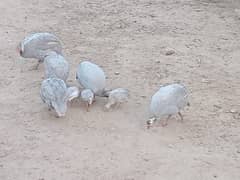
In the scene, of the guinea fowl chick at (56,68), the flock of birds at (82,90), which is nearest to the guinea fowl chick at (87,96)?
the flock of birds at (82,90)

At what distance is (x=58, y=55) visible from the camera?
4.10m

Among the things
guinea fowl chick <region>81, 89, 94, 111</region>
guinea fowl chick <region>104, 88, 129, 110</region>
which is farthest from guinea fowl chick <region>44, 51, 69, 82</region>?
guinea fowl chick <region>104, 88, 129, 110</region>

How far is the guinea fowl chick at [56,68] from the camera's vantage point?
3895 mm

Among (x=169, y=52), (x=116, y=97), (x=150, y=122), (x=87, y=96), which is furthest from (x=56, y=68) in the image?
(x=169, y=52)

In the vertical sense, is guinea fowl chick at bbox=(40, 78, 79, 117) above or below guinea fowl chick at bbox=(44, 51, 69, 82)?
below

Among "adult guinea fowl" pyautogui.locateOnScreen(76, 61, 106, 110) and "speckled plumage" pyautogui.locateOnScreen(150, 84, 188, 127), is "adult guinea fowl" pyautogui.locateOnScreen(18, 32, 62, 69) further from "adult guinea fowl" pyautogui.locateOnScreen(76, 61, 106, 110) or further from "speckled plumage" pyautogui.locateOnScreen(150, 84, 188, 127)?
"speckled plumage" pyautogui.locateOnScreen(150, 84, 188, 127)

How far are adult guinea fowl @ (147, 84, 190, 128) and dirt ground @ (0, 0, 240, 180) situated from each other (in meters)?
0.09

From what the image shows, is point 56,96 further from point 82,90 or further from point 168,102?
point 168,102

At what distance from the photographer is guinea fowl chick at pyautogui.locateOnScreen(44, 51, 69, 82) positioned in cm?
389

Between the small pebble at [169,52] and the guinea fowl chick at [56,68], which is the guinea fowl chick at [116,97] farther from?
the small pebble at [169,52]

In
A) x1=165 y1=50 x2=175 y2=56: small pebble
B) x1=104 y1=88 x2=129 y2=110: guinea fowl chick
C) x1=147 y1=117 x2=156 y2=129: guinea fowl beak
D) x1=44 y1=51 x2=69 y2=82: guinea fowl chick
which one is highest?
x1=44 y1=51 x2=69 y2=82: guinea fowl chick

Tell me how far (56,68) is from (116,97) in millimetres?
473

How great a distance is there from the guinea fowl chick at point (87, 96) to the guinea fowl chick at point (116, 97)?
107 mm

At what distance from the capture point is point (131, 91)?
4012 mm
